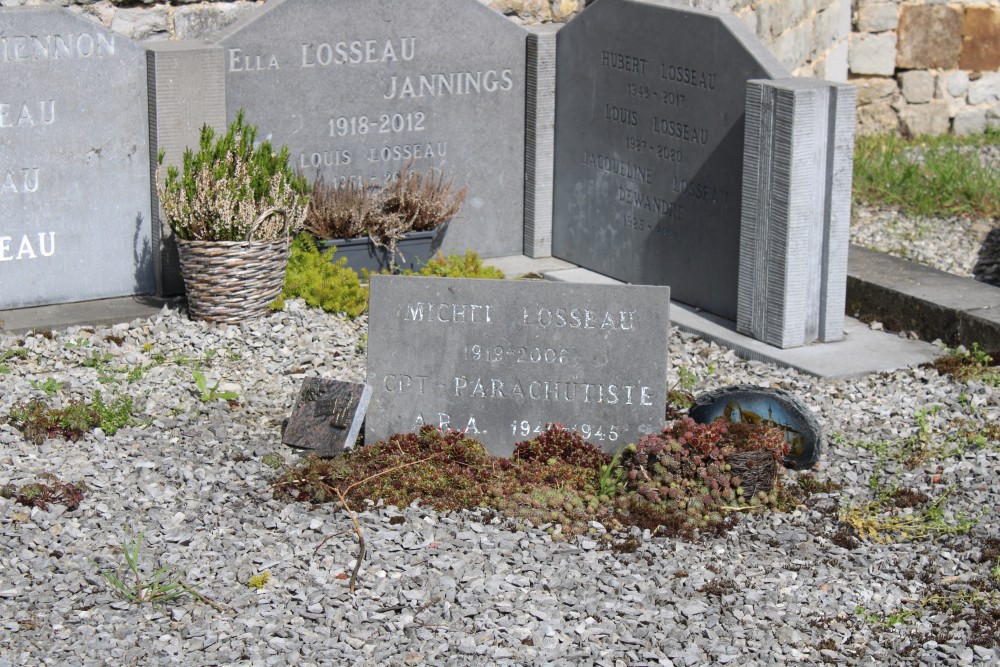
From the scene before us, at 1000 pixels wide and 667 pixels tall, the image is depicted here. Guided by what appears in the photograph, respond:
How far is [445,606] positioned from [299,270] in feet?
9.58

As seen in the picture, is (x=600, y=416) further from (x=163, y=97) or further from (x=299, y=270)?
(x=163, y=97)

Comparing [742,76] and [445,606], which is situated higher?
[742,76]

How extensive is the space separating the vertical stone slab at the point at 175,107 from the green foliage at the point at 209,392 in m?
1.24

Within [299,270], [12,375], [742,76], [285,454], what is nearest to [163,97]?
Answer: [299,270]

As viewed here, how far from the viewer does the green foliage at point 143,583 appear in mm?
4070

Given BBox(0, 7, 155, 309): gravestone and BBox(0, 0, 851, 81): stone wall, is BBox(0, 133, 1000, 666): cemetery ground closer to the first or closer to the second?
BBox(0, 7, 155, 309): gravestone

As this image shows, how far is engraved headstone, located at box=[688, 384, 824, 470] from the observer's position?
5086 millimetres

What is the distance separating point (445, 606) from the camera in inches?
161

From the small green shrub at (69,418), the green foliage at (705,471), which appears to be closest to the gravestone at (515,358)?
the green foliage at (705,471)

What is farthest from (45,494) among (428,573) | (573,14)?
(573,14)

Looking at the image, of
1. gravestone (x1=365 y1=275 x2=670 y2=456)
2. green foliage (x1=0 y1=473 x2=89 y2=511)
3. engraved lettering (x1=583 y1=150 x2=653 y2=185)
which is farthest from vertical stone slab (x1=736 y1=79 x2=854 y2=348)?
green foliage (x1=0 y1=473 x2=89 y2=511)

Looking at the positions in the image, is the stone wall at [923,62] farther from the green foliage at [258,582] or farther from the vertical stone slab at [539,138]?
the green foliage at [258,582]

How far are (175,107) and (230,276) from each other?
92 cm

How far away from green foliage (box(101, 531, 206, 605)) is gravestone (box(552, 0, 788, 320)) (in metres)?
3.39
